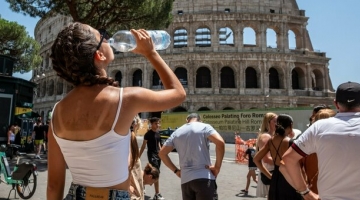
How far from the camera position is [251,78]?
3594 centimetres

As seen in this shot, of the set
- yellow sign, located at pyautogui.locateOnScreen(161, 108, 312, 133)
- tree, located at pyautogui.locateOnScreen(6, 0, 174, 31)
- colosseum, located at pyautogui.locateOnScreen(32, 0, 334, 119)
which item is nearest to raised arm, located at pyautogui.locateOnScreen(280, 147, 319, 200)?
tree, located at pyautogui.locateOnScreen(6, 0, 174, 31)

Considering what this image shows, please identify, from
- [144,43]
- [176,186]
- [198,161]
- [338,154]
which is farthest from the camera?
[176,186]

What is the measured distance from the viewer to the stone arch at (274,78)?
36500 mm

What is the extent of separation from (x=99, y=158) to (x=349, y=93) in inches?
73.4

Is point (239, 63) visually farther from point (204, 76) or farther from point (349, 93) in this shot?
point (349, 93)

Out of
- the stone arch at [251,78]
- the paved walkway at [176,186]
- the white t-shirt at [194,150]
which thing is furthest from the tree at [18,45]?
the white t-shirt at [194,150]

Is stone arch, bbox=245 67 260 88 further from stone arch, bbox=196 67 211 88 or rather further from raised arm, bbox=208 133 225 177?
raised arm, bbox=208 133 225 177

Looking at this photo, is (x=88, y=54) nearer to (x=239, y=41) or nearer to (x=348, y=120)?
(x=348, y=120)

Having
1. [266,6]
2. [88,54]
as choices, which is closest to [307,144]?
[88,54]

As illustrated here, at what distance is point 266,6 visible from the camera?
1452 inches

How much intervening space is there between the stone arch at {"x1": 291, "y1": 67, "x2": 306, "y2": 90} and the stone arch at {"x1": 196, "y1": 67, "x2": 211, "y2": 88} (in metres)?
10.3

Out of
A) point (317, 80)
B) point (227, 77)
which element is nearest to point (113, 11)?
point (227, 77)

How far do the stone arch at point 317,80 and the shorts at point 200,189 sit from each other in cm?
3823

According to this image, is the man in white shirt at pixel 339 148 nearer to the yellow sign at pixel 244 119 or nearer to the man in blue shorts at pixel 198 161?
the man in blue shorts at pixel 198 161
